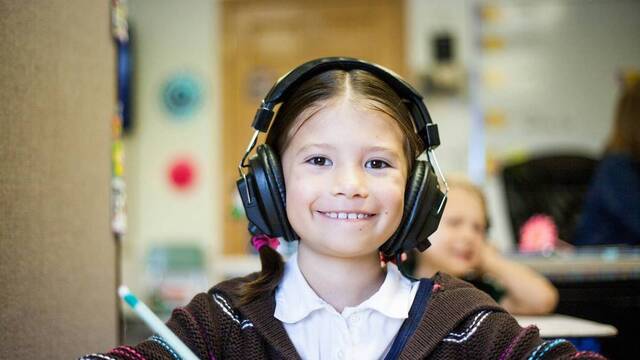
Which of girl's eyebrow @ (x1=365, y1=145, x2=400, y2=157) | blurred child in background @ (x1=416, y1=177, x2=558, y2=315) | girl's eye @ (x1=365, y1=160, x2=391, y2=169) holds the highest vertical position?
girl's eyebrow @ (x1=365, y1=145, x2=400, y2=157)

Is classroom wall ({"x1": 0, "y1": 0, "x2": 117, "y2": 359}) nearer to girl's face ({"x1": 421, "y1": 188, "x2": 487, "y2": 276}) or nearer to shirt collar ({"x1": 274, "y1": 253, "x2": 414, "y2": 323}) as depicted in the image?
shirt collar ({"x1": 274, "y1": 253, "x2": 414, "y2": 323})

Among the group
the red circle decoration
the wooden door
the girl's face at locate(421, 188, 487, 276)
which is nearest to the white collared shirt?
the girl's face at locate(421, 188, 487, 276)

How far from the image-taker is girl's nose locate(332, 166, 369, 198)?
89 cm

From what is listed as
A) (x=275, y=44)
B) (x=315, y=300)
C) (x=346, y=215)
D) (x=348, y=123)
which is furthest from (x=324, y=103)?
(x=275, y=44)

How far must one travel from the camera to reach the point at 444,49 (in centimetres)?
417

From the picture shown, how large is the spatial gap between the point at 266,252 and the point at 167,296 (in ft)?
12.0

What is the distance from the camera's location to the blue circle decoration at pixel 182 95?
4.62 m

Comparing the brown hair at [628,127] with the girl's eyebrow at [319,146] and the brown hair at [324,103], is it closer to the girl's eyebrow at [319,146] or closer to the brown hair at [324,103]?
the brown hair at [324,103]

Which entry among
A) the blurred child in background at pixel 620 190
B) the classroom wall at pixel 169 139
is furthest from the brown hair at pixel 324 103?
the classroom wall at pixel 169 139

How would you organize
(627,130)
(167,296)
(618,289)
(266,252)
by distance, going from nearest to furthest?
1. (266,252)
2. (618,289)
3. (627,130)
4. (167,296)

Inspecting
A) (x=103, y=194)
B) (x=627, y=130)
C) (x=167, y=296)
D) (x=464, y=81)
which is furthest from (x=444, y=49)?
(x=103, y=194)

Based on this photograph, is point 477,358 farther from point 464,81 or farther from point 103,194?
point 464,81

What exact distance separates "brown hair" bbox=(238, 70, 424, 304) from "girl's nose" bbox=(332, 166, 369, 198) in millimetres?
104

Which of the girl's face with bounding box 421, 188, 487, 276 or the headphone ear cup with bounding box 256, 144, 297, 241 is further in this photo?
the girl's face with bounding box 421, 188, 487, 276
